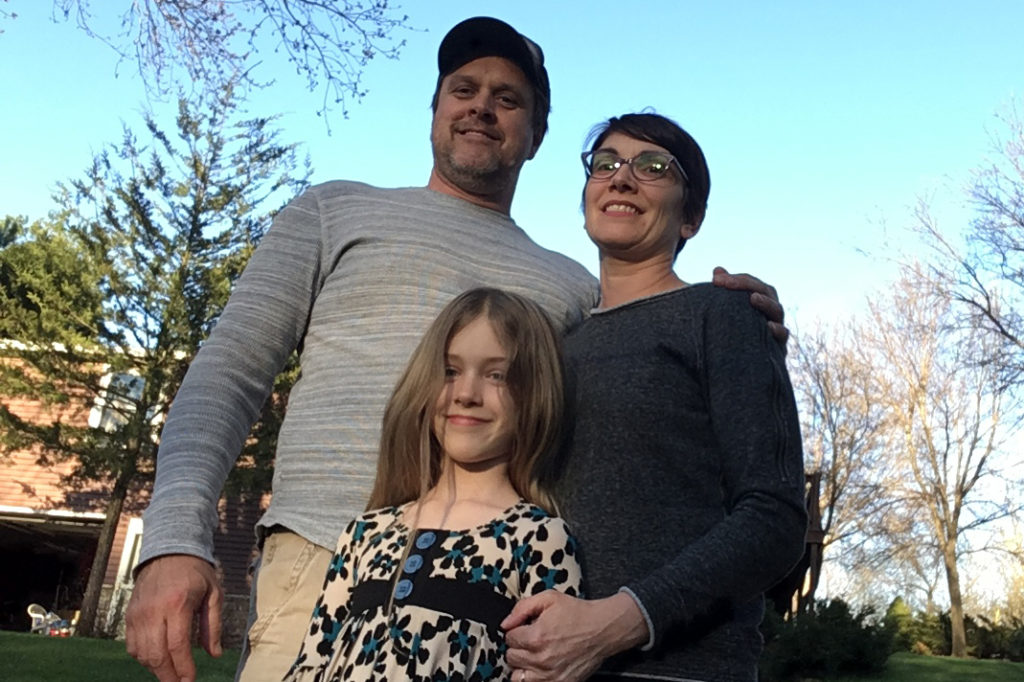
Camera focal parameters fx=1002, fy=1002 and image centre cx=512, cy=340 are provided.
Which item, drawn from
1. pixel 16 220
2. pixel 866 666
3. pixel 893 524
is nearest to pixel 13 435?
pixel 866 666

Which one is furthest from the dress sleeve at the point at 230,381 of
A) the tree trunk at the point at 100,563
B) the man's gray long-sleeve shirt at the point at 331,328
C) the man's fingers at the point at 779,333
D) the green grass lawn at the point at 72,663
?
the tree trunk at the point at 100,563

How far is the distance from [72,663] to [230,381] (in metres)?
10.5

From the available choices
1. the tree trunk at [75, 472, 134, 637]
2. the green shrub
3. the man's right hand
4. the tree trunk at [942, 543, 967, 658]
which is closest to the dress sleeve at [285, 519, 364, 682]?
the man's right hand

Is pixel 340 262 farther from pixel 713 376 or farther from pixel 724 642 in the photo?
pixel 724 642

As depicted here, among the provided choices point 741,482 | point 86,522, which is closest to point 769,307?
point 741,482

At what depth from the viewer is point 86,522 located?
22672mm

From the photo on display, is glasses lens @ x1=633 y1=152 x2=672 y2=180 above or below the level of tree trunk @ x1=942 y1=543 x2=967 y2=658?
below

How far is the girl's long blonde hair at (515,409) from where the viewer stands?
2332mm

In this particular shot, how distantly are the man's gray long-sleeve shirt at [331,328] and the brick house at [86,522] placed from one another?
17475 millimetres

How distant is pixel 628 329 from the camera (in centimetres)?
237

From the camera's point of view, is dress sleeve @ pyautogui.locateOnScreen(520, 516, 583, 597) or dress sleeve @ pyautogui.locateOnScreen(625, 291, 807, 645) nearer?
dress sleeve @ pyautogui.locateOnScreen(625, 291, 807, 645)

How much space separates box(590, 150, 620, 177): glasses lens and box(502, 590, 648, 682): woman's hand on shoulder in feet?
3.82

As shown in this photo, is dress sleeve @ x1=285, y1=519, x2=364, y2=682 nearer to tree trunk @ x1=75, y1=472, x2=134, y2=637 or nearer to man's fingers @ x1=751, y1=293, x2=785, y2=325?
man's fingers @ x1=751, y1=293, x2=785, y2=325

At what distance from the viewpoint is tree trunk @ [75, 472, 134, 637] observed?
18688 mm
